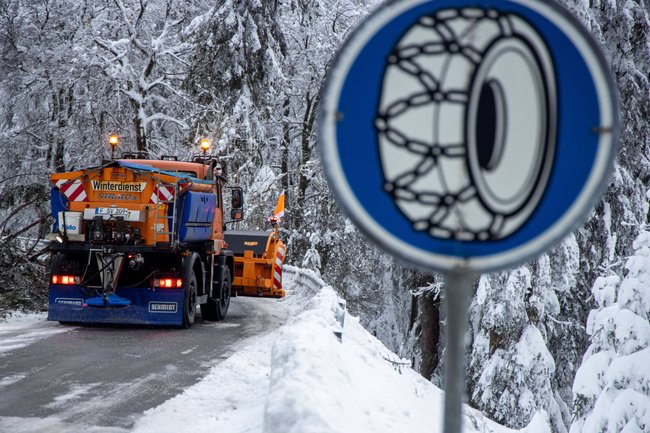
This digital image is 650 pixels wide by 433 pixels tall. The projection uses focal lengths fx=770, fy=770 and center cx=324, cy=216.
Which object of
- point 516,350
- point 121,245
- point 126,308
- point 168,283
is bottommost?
point 516,350

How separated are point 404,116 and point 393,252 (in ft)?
1.02

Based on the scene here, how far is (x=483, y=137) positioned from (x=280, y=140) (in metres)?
29.4

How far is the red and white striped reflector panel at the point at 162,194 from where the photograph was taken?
12.7 meters

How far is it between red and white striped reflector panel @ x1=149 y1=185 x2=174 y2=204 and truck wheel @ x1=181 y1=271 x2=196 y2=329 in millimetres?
1417

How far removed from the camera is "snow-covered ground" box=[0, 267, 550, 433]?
4496 mm

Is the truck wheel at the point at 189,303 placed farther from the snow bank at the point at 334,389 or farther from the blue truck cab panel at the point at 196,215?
the snow bank at the point at 334,389

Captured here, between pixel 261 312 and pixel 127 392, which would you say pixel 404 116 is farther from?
pixel 261 312

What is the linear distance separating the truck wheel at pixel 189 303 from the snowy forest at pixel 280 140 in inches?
131

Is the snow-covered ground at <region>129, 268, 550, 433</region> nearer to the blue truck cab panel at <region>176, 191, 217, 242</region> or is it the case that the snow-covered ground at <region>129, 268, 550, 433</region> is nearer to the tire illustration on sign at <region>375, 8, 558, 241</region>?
the tire illustration on sign at <region>375, 8, 558, 241</region>

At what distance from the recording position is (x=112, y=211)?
12664 mm

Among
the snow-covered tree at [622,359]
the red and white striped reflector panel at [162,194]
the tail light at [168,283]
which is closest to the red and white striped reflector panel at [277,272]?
the tail light at [168,283]

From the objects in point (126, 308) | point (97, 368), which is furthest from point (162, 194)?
point (97, 368)

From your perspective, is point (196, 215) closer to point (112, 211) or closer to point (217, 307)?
point (112, 211)

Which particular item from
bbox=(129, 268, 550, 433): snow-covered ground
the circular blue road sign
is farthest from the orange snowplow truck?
the circular blue road sign
